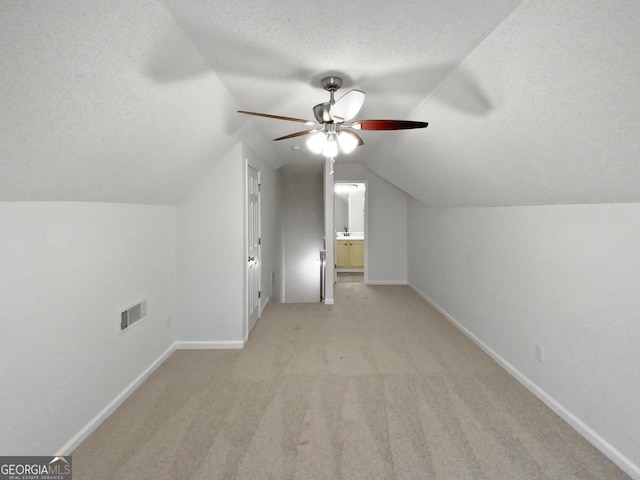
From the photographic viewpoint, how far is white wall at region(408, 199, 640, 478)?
6.25ft

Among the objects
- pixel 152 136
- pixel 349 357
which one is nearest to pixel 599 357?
pixel 349 357

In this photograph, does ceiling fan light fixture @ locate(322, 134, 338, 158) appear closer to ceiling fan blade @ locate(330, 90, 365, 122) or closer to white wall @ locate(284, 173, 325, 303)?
ceiling fan blade @ locate(330, 90, 365, 122)

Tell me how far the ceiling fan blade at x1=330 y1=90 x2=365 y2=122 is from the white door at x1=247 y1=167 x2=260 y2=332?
2.01m

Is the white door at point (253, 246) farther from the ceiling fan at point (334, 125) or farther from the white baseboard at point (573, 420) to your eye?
the white baseboard at point (573, 420)

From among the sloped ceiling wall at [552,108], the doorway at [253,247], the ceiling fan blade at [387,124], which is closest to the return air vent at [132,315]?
the doorway at [253,247]

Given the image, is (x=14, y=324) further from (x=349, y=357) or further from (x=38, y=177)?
(x=349, y=357)

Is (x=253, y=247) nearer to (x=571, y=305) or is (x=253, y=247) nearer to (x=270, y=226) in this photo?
(x=270, y=226)

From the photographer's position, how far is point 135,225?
2.78m

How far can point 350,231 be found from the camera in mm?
8992

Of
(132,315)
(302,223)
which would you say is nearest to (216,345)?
(132,315)

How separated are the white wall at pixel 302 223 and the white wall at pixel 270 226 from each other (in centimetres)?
24

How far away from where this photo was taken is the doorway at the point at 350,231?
8180 mm

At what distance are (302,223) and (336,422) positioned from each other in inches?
205

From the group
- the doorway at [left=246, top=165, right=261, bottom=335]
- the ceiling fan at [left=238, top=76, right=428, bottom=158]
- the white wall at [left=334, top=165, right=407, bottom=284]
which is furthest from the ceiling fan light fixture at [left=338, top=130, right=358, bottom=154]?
the white wall at [left=334, top=165, right=407, bottom=284]
